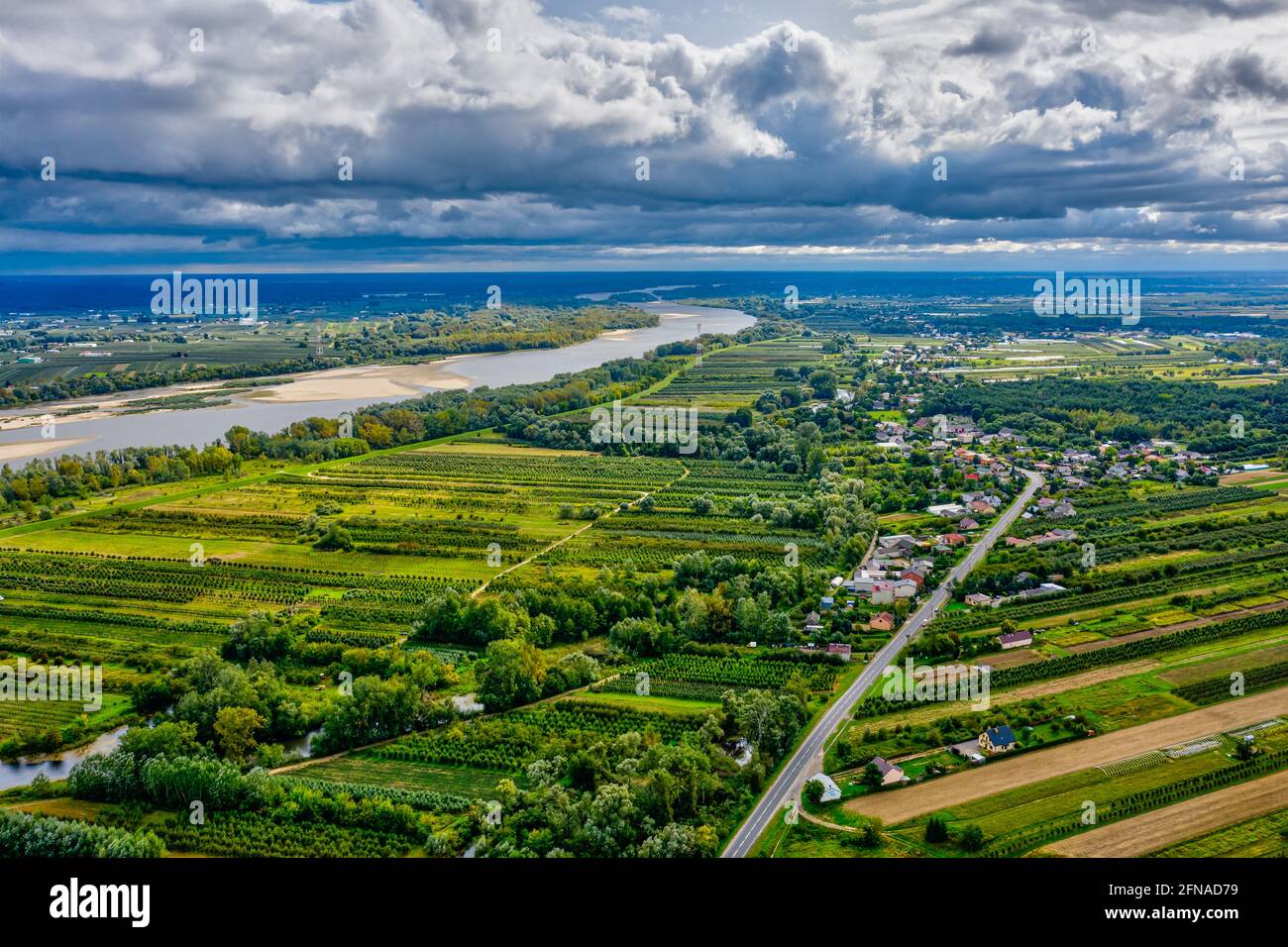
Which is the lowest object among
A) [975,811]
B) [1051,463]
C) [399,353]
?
[975,811]

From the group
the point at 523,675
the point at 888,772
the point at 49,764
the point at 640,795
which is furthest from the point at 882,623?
the point at 49,764

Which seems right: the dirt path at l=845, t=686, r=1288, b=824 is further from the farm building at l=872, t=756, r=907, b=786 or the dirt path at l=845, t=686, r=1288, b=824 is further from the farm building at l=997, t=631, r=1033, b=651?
the farm building at l=997, t=631, r=1033, b=651

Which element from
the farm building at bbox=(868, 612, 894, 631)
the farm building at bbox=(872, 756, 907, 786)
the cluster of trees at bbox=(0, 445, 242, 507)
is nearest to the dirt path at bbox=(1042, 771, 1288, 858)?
the farm building at bbox=(872, 756, 907, 786)

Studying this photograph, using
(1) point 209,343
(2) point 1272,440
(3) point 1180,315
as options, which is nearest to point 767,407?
(2) point 1272,440

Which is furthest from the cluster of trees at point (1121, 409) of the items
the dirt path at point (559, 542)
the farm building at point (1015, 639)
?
the farm building at point (1015, 639)

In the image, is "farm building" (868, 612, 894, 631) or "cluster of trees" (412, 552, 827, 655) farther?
"farm building" (868, 612, 894, 631)

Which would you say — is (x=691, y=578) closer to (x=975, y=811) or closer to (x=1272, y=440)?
(x=975, y=811)
